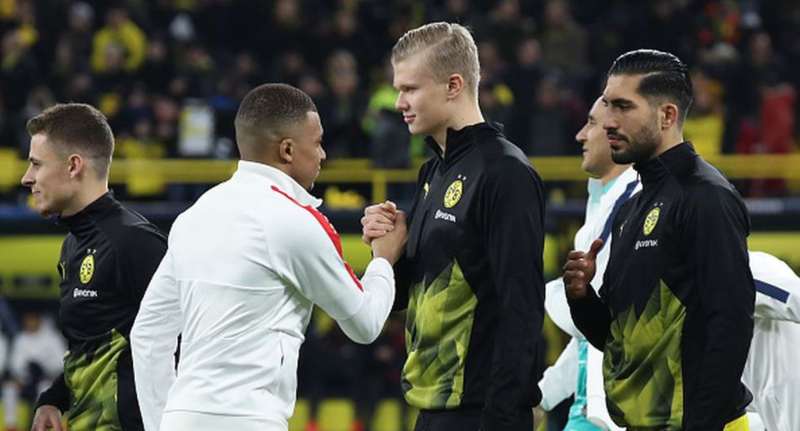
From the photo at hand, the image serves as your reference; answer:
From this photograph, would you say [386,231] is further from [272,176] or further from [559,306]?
[559,306]

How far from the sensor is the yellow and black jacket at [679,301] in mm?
5328

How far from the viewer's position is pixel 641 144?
19.1 feet

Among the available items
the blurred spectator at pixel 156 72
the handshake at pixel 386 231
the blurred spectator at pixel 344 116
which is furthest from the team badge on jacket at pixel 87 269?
the blurred spectator at pixel 156 72

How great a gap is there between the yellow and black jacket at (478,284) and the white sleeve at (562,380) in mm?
1806

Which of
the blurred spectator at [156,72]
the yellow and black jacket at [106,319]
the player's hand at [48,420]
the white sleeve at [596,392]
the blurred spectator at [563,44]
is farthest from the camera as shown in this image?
the blurred spectator at [563,44]

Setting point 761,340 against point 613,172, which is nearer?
point 761,340

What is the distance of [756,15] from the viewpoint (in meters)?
20.2

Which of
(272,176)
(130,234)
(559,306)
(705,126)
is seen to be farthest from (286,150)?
(705,126)

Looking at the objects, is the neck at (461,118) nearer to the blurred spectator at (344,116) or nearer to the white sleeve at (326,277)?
the white sleeve at (326,277)

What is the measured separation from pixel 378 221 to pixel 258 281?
0.71m

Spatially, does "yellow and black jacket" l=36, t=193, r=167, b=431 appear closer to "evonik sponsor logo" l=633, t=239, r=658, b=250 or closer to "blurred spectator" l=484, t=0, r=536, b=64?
"evonik sponsor logo" l=633, t=239, r=658, b=250

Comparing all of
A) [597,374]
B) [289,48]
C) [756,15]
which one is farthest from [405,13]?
[597,374]

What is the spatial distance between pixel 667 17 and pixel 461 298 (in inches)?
561

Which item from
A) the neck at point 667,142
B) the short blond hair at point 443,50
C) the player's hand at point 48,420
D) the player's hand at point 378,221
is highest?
the short blond hair at point 443,50
